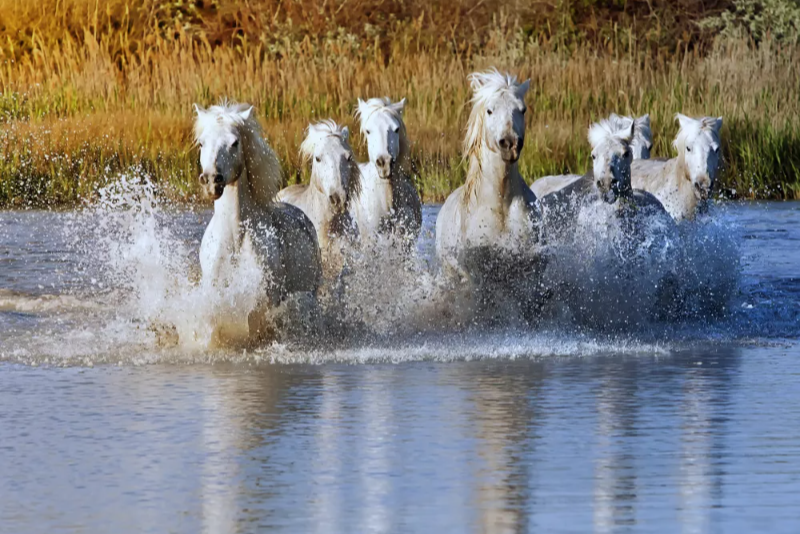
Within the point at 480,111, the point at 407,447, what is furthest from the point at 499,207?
the point at 407,447

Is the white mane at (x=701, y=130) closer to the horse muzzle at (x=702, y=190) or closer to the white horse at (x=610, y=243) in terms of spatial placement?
the horse muzzle at (x=702, y=190)

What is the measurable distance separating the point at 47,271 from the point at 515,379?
274 inches

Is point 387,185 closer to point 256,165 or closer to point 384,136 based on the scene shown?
point 384,136

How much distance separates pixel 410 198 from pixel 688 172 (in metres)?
2.03

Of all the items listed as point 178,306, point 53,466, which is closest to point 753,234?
point 178,306

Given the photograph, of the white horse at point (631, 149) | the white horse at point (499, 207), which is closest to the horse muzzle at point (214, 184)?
the white horse at point (499, 207)

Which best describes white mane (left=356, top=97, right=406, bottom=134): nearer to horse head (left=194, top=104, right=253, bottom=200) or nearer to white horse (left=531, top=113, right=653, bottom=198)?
white horse (left=531, top=113, right=653, bottom=198)

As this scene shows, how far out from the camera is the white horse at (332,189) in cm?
1142

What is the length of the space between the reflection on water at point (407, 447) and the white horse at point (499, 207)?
4.73ft

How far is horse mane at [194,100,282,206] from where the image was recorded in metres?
10.3

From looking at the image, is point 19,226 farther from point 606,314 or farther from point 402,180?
point 606,314

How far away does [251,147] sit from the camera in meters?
10.4

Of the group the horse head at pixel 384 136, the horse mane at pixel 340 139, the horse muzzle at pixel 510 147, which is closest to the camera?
the horse muzzle at pixel 510 147

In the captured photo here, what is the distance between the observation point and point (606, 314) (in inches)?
441
